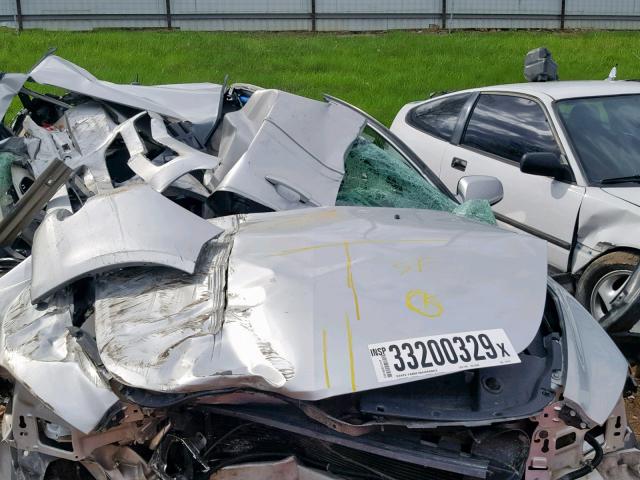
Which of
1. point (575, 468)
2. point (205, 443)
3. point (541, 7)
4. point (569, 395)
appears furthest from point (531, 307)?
point (541, 7)

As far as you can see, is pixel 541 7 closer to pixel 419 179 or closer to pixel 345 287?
pixel 419 179

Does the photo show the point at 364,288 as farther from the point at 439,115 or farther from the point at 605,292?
the point at 439,115

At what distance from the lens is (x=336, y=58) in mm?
12352

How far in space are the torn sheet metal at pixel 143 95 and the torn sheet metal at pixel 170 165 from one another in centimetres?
50

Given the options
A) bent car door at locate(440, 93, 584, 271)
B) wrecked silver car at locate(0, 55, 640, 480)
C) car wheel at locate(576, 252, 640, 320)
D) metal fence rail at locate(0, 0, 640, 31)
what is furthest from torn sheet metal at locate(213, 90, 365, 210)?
metal fence rail at locate(0, 0, 640, 31)

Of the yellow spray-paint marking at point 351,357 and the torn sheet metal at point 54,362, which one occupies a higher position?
the yellow spray-paint marking at point 351,357

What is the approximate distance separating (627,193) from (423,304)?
281 centimetres

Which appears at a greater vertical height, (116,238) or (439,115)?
(116,238)

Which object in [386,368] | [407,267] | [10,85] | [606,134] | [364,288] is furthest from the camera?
[606,134]

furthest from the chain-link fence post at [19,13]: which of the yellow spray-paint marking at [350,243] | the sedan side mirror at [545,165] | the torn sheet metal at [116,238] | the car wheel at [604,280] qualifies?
the yellow spray-paint marking at [350,243]

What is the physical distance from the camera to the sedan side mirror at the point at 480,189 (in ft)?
12.6

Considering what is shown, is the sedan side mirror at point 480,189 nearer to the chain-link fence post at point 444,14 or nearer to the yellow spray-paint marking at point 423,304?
the yellow spray-paint marking at point 423,304

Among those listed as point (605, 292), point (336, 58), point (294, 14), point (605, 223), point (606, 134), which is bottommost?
point (605, 292)

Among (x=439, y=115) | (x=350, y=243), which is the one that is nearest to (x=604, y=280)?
(x=439, y=115)
